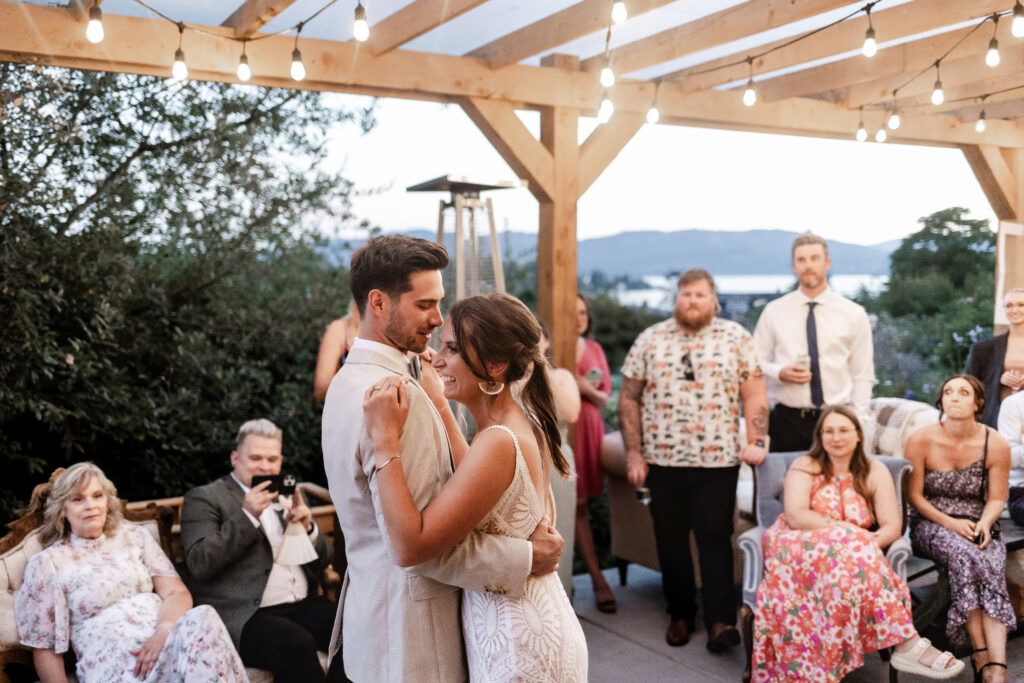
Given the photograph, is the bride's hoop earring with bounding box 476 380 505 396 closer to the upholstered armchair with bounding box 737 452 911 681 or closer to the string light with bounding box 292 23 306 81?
the upholstered armchair with bounding box 737 452 911 681

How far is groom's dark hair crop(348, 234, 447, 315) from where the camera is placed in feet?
5.81

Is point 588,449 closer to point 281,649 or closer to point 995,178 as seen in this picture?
point 281,649

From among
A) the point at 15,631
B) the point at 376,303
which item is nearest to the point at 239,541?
the point at 15,631

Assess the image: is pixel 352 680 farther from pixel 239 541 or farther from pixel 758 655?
pixel 758 655

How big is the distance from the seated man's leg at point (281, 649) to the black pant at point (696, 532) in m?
1.74

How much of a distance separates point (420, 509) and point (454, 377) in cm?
27

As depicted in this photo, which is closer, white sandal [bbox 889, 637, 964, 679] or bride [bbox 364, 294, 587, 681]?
bride [bbox 364, 294, 587, 681]

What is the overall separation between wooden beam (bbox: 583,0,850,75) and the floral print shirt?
1.29 metres

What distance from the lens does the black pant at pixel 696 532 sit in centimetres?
427

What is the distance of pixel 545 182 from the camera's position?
5.03m

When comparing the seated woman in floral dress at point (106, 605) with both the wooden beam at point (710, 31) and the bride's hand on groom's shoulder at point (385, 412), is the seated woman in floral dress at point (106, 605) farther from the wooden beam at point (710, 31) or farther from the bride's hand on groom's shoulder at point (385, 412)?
the wooden beam at point (710, 31)

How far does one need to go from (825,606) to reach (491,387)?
2389mm

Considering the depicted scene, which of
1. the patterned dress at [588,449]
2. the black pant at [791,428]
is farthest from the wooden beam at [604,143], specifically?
the black pant at [791,428]

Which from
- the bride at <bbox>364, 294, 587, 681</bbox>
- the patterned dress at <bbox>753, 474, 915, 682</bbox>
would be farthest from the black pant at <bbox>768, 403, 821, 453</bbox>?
the bride at <bbox>364, 294, 587, 681</bbox>
